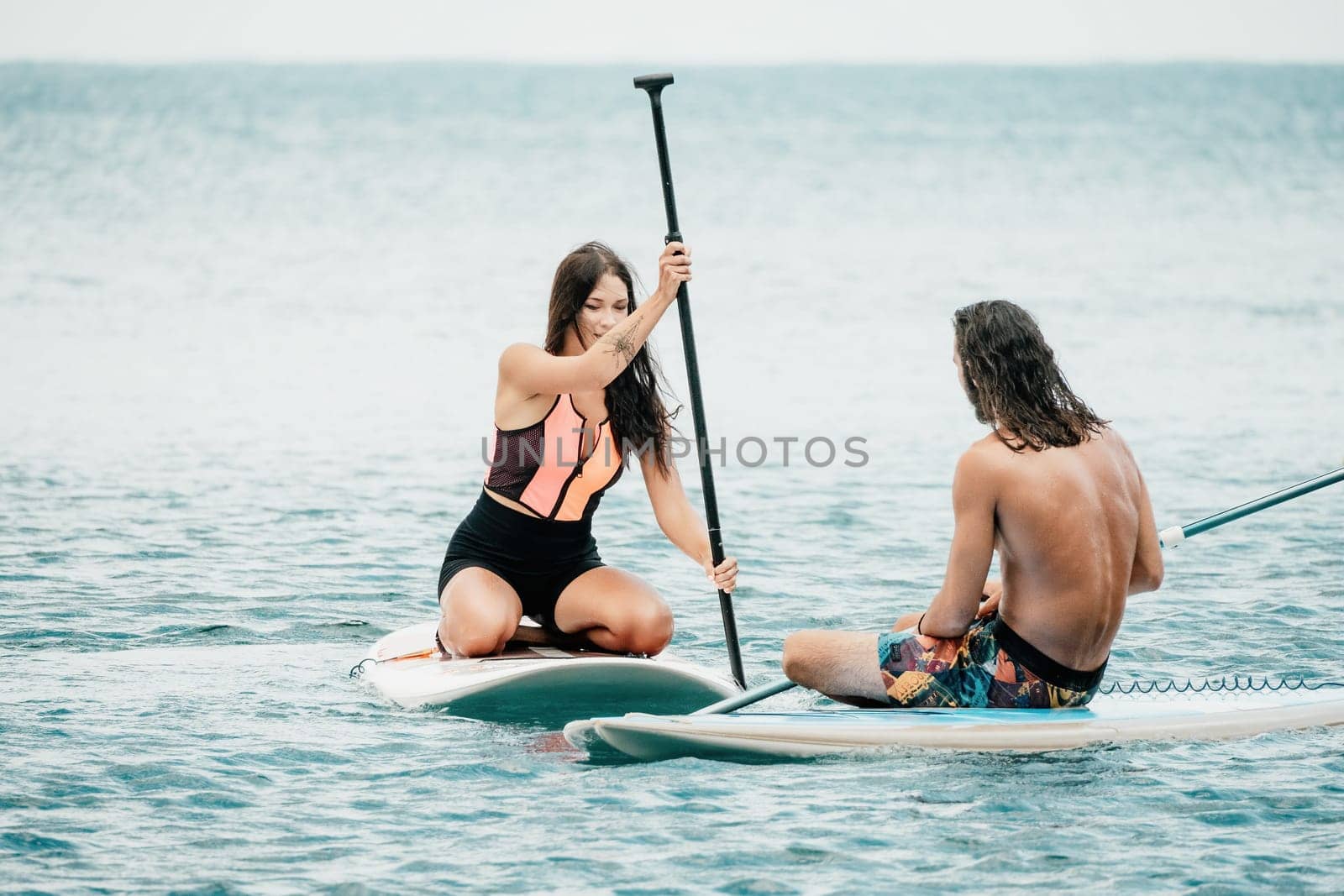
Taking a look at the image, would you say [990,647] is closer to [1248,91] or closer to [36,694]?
[36,694]

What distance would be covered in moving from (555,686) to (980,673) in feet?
4.51

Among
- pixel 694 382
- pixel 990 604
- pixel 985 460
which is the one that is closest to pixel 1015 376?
pixel 985 460

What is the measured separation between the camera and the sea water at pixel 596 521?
4.39 m

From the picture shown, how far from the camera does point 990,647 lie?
491 centimetres

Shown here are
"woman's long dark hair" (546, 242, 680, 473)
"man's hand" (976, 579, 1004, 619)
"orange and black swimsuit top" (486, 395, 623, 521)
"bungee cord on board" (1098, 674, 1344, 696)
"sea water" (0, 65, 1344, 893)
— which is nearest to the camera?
"sea water" (0, 65, 1344, 893)

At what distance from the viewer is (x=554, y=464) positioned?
222 inches

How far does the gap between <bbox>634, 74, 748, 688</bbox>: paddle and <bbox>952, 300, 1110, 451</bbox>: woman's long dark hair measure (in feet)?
3.02

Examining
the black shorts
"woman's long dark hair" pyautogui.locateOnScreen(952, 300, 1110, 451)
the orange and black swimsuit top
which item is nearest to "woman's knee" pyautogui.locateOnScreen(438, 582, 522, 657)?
the black shorts

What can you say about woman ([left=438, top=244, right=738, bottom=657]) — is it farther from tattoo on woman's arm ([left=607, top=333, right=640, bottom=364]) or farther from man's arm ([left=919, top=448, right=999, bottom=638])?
man's arm ([left=919, top=448, right=999, bottom=638])

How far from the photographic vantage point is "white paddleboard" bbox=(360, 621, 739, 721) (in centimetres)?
533

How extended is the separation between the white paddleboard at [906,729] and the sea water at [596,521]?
2.5 inches

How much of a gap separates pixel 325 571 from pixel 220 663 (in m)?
1.55

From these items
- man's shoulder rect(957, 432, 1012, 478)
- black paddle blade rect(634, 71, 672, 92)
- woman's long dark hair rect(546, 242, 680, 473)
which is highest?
black paddle blade rect(634, 71, 672, 92)

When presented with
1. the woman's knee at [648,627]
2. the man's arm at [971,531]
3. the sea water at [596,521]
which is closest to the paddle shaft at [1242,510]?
the sea water at [596,521]
